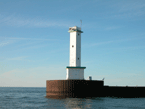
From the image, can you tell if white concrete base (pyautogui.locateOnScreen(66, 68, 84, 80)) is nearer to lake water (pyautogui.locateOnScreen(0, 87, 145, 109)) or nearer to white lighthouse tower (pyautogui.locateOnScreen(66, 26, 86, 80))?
white lighthouse tower (pyautogui.locateOnScreen(66, 26, 86, 80))

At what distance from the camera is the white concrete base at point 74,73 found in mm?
48406

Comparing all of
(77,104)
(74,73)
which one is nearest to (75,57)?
(74,73)

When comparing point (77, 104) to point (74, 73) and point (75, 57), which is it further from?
point (75, 57)

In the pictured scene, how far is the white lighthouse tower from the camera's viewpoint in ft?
159

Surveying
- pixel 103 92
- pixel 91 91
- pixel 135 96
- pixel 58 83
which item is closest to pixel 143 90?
pixel 135 96

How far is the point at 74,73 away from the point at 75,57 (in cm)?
390

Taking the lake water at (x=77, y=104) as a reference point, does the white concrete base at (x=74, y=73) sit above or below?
above

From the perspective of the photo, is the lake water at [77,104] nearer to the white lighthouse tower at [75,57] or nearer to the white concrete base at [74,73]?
the white concrete base at [74,73]

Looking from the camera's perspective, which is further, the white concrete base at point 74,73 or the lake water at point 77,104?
the white concrete base at point 74,73

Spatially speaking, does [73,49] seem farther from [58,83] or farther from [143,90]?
[143,90]

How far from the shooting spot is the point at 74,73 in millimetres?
48562

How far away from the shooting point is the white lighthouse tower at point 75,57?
159 feet

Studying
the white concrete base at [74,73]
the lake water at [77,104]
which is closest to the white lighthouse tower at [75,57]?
the white concrete base at [74,73]

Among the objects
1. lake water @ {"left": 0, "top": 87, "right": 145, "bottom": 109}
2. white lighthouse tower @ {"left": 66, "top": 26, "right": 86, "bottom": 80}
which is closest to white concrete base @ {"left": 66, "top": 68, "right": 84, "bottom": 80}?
white lighthouse tower @ {"left": 66, "top": 26, "right": 86, "bottom": 80}
